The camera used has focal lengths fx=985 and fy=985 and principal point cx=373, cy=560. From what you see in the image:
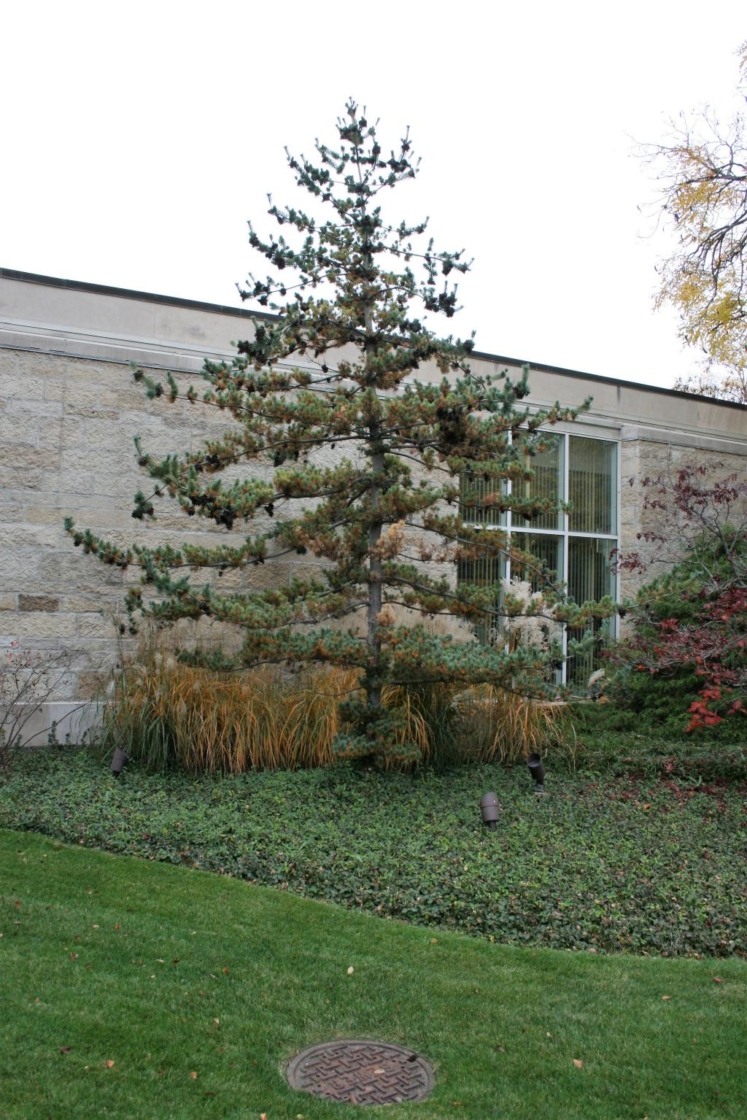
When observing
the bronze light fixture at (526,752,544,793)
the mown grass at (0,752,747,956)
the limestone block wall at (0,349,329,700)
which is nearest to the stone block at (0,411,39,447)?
the limestone block wall at (0,349,329,700)

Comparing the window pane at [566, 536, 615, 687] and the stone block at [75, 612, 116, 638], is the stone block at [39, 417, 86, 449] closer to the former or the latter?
the stone block at [75, 612, 116, 638]

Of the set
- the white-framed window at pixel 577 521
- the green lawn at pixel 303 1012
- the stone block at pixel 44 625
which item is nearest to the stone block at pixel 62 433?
the stone block at pixel 44 625

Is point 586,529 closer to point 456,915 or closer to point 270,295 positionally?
point 270,295

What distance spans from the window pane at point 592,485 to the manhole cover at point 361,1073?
9.18 meters

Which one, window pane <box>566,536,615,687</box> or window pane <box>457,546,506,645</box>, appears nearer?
window pane <box>457,546,506,645</box>

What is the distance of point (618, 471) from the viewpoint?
12.5m

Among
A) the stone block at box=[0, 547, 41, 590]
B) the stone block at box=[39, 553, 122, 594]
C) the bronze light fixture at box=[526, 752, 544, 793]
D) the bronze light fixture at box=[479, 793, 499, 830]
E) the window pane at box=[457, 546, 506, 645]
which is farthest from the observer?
the window pane at box=[457, 546, 506, 645]

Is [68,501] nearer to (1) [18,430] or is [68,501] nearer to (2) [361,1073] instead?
(1) [18,430]

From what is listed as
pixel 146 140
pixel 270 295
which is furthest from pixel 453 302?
pixel 146 140

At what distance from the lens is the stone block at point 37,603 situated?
337 inches

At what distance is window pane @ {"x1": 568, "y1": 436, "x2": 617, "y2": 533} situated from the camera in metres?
12.2

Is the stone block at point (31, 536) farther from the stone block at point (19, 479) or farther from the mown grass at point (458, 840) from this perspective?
the mown grass at point (458, 840)

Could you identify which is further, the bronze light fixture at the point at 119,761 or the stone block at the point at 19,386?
the stone block at the point at 19,386

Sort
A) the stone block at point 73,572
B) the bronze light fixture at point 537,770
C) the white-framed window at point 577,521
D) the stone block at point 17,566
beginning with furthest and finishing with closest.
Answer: the white-framed window at point 577,521 → the stone block at point 73,572 → the stone block at point 17,566 → the bronze light fixture at point 537,770
